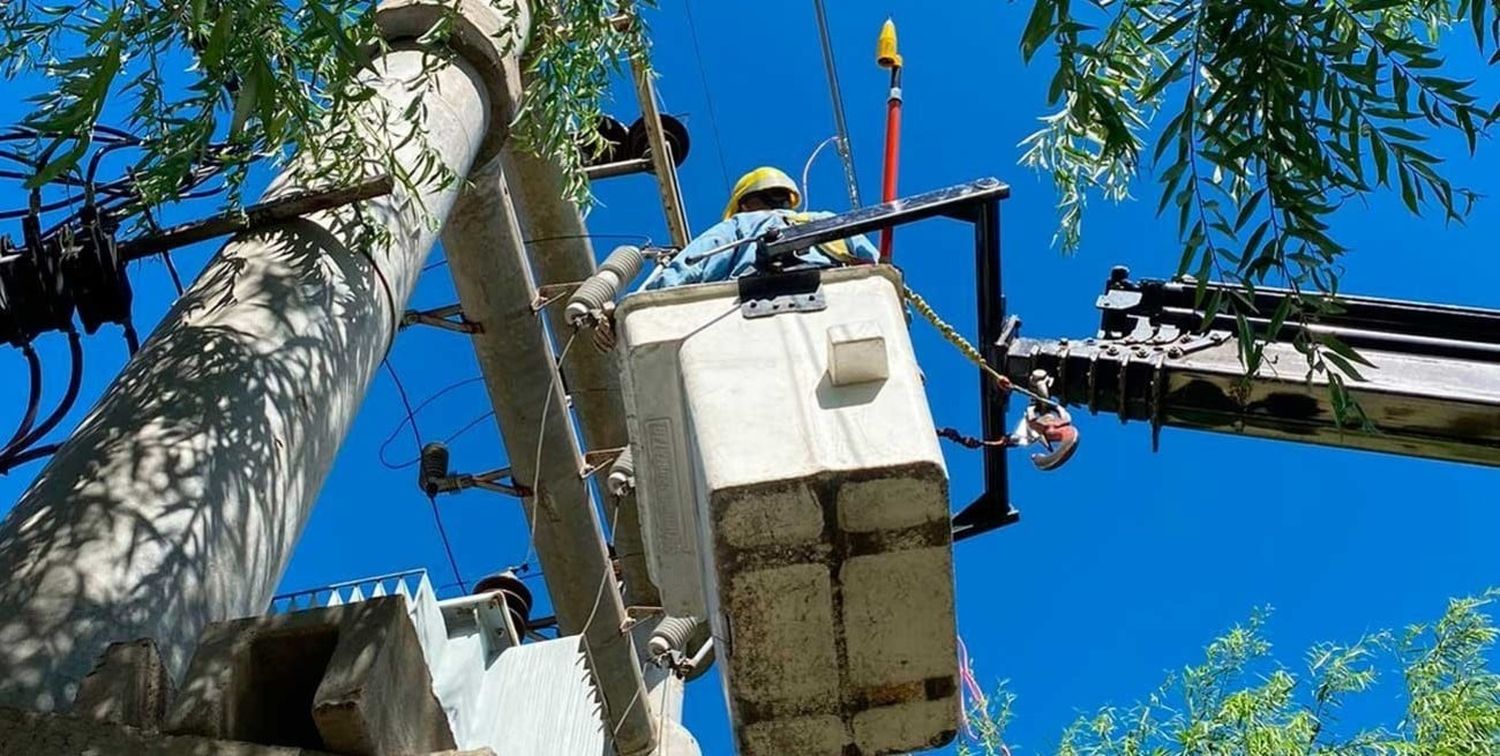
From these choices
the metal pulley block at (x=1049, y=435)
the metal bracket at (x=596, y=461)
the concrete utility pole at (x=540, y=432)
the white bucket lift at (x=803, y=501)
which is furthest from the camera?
the metal bracket at (x=596, y=461)

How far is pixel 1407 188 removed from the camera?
3365 mm

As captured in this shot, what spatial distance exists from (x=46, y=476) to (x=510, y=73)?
163 inches

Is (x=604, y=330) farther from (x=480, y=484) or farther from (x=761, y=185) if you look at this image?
(x=480, y=484)

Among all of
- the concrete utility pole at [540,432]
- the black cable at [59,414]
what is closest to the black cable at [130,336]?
the black cable at [59,414]

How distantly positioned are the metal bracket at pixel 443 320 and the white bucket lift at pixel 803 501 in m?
6.01

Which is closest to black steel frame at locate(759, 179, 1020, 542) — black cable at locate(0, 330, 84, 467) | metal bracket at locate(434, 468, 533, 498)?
black cable at locate(0, 330, 84, 467)

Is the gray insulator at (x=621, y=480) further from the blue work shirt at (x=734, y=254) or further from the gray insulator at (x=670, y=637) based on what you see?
the blue work shirt at (x=734, y=254)

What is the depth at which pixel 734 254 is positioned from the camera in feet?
13.9

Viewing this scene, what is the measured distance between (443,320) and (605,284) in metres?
4.49

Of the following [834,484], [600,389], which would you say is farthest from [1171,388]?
[600,389]

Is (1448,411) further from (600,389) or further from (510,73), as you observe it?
(600,389)

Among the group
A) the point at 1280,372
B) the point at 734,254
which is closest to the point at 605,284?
the point at 734,254

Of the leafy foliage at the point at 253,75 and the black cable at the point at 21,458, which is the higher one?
the leafy foliage at the point at 253,75

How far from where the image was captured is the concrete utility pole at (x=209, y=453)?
302 centimetres
